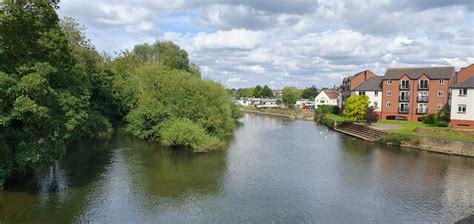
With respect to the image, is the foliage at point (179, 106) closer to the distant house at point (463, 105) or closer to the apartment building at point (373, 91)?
the distant house at point (463, 105)

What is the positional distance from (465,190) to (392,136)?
64.6 feet

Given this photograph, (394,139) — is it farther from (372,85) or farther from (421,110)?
(372,85)

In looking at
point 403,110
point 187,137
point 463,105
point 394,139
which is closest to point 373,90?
point 403,110

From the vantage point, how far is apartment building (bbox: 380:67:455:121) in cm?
5844

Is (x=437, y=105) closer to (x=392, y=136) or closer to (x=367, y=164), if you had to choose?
(x=392, y=136)

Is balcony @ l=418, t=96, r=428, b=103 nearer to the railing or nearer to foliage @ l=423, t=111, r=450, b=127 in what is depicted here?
the railing

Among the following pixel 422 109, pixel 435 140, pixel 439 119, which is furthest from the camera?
pixel 422 109

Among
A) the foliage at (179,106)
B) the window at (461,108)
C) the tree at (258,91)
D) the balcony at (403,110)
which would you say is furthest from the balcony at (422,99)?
the tree at (258,91)

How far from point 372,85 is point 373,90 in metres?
1.79

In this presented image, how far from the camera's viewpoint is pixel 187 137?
37969 millimetres

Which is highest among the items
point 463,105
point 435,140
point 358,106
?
point 463,105

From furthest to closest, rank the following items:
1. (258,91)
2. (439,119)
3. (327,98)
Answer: (258,91), (327,98), (439,119)

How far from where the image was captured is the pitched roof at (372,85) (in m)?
68.1

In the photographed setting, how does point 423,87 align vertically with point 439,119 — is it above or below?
above
